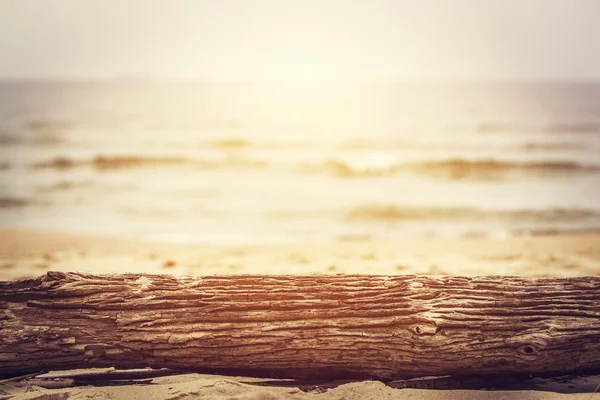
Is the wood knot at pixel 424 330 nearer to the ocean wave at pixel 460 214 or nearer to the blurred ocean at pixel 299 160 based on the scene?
the blurred ocean at pixel 299 160

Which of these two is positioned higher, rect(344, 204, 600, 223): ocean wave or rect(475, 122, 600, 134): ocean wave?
rect(475, 122, 600, 134): ocean wave

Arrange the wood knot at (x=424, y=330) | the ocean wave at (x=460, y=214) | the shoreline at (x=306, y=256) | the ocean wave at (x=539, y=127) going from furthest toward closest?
the ocean wave at (x=539, y=127) < the ocean wave at (x=460, y=214) < the shoreline at (x=306, y=256) < the wood knot at (x=424, y=330)

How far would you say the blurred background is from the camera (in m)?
7.49

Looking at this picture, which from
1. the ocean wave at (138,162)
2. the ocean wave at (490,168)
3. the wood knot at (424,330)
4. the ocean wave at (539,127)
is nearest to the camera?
the wood knot at (424,330)

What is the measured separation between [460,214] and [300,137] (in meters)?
9.11

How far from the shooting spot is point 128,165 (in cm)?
1255

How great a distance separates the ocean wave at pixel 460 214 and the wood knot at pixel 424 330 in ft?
17.4

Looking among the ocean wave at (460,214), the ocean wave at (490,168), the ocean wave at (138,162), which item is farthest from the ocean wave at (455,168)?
the ocean wave at (460,214)


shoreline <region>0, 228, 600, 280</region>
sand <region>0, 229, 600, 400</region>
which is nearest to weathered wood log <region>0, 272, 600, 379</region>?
shoreline <region>0, 228, 600, 280</region>

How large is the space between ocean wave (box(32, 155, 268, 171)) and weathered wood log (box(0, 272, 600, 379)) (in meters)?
10.4

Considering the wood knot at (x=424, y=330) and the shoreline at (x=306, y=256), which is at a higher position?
the shoreline at (x=306, y=256)

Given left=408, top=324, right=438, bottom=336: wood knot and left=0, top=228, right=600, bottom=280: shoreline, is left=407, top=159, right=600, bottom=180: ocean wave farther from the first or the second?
left=408, top=324, right=438, bottom=336: wood knot

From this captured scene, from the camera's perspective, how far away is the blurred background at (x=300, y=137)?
24.6ft

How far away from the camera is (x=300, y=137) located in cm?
1617
